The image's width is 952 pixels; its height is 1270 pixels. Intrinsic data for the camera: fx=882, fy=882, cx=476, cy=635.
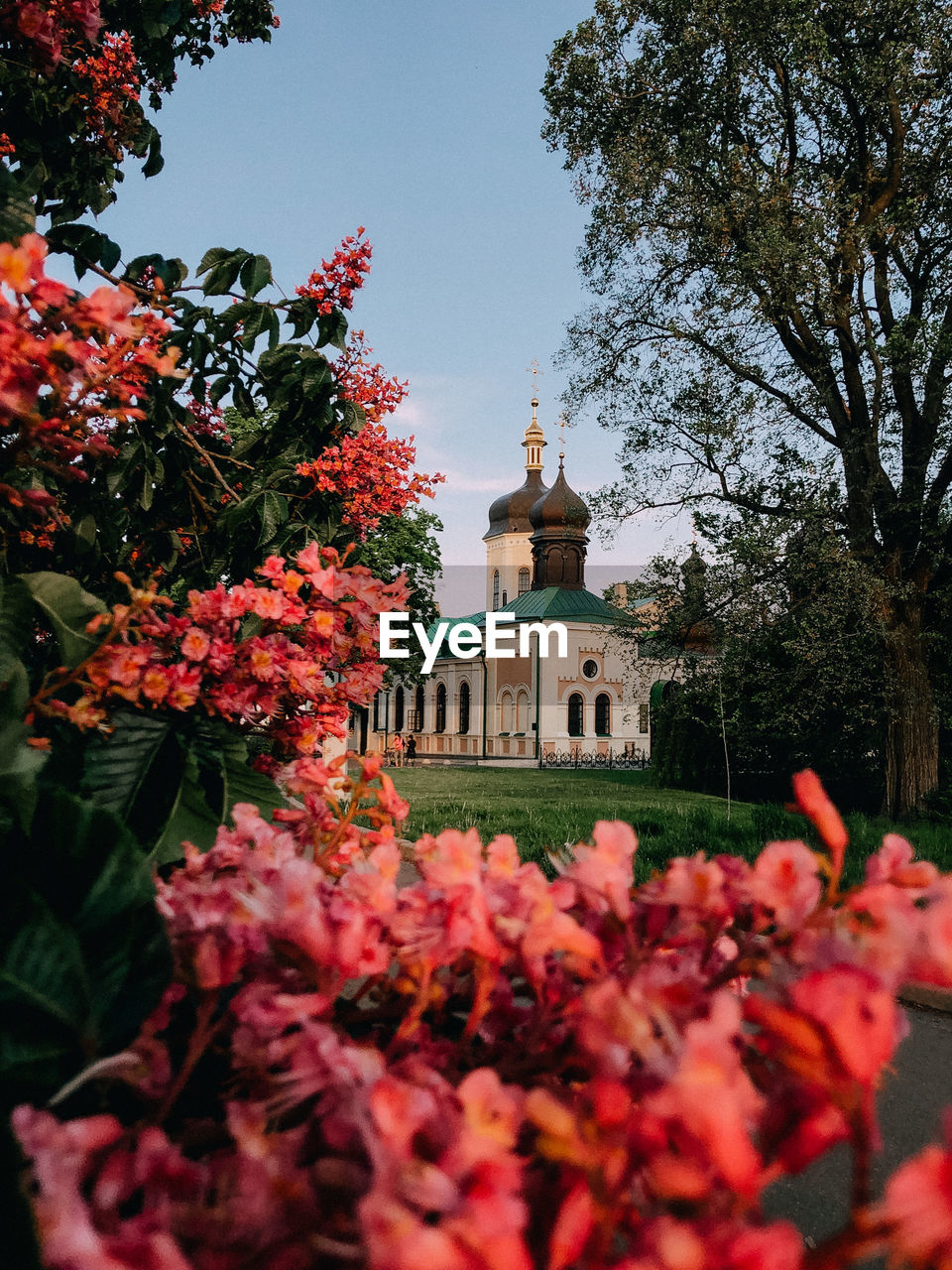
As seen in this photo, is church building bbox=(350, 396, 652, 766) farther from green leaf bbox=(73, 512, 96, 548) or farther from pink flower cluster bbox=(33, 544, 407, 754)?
pink flower cluster bbox=(33, 544, 407, 754)

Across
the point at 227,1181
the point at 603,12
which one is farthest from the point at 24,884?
the point at 603,12

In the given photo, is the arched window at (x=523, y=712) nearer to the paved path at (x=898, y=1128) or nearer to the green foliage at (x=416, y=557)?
the green foliage at (x=416, y=557)

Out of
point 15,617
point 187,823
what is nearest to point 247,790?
point 187,823

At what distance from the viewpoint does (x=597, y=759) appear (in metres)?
40.3

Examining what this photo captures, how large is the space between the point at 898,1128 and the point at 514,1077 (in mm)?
3142

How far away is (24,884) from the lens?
2.12ft

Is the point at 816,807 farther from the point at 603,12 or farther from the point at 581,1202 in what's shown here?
the point at 603,12

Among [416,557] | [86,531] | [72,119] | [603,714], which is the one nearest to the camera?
[86,531]

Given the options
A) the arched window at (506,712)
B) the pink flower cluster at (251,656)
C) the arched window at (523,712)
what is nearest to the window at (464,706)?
the arched window at (506,712)

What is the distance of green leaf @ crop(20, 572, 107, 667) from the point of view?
127 centimetres

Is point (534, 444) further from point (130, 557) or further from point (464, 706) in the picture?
point (130, 557)

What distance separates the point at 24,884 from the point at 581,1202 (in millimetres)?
449

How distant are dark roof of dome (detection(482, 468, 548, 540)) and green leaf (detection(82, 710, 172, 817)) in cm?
5447

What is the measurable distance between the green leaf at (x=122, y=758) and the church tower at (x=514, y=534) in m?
52.7
